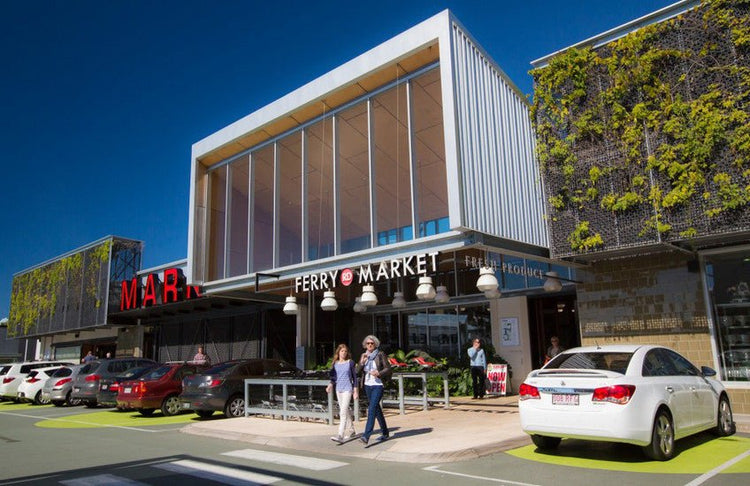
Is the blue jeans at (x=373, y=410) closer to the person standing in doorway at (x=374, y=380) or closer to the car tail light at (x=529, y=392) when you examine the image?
the person standing in doorway at (x=374, y=380)

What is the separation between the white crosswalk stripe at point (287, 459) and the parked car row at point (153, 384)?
15.3 feet

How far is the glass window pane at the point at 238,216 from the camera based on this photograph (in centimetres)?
1952

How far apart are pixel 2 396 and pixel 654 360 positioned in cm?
2635

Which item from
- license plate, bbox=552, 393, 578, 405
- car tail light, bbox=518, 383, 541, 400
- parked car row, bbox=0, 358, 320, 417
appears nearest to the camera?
license plate, bbox=552, 393, 578, 405

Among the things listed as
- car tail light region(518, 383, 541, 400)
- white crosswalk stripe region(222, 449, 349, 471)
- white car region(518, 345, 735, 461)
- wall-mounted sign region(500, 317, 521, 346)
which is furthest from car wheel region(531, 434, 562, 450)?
wall-mounted sign region(500, 317, 521, 346)

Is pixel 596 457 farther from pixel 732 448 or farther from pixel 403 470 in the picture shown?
pixel 403 470

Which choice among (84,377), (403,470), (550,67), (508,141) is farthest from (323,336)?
(403,470)

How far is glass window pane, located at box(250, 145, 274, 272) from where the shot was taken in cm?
1833

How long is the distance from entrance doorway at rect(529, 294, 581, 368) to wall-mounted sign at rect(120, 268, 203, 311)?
11852mm

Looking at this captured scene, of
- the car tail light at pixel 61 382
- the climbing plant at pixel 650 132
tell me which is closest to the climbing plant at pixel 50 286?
the car tail light at pixel 61 382

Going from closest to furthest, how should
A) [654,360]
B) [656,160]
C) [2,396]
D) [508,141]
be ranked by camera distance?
[654,360], [656,160], [508,141], [2,396]

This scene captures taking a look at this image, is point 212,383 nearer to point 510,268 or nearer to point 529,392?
point 510,268

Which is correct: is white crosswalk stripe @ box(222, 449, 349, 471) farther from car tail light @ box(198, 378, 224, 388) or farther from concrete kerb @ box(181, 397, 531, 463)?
car tail light @ box(198, 378, 224, 388)

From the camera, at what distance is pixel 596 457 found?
309 inches
